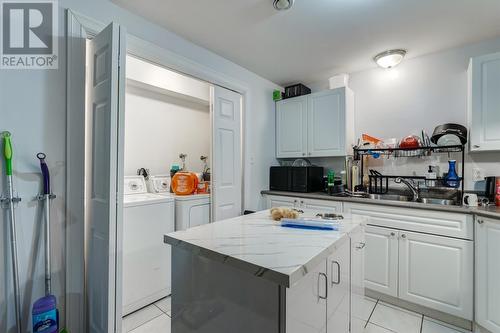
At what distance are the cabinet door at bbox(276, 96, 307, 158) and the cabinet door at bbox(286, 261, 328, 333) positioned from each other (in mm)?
2209

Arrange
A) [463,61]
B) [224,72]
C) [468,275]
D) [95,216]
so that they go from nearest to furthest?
[95,216] → [468,275] → [463,61] → [224,72]

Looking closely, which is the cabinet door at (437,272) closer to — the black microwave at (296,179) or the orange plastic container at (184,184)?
the black microwave at (296,179)

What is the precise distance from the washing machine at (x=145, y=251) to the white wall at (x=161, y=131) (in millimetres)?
869

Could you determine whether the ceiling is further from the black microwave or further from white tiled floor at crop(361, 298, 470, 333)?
white tiled floor at crop(361, 298, 470, 333)

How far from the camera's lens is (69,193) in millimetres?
1537

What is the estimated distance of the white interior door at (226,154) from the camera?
2.54 meters

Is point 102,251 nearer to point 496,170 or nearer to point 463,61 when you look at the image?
point 496,170

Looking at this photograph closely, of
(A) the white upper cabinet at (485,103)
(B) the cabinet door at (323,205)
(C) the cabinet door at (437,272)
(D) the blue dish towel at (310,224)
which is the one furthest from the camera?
(B) the cabinet door at (323,205)

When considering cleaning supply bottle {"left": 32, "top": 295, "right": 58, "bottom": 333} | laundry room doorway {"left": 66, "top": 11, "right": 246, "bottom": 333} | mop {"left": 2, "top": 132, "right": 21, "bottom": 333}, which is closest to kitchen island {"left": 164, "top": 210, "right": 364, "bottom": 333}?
laundry room doorway {"left": 66, "top": 11, "right": 246, "bottom": 333}

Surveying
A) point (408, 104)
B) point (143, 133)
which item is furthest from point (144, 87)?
point (408, 104)

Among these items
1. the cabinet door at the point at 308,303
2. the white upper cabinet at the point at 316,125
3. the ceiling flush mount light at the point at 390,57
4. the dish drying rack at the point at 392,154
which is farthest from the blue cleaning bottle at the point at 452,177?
the cabinet door at the point at 308,303

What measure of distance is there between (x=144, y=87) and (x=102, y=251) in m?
2.06

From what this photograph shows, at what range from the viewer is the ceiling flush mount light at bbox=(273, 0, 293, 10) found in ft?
5.44

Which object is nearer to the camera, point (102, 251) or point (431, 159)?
point (102, 251)
